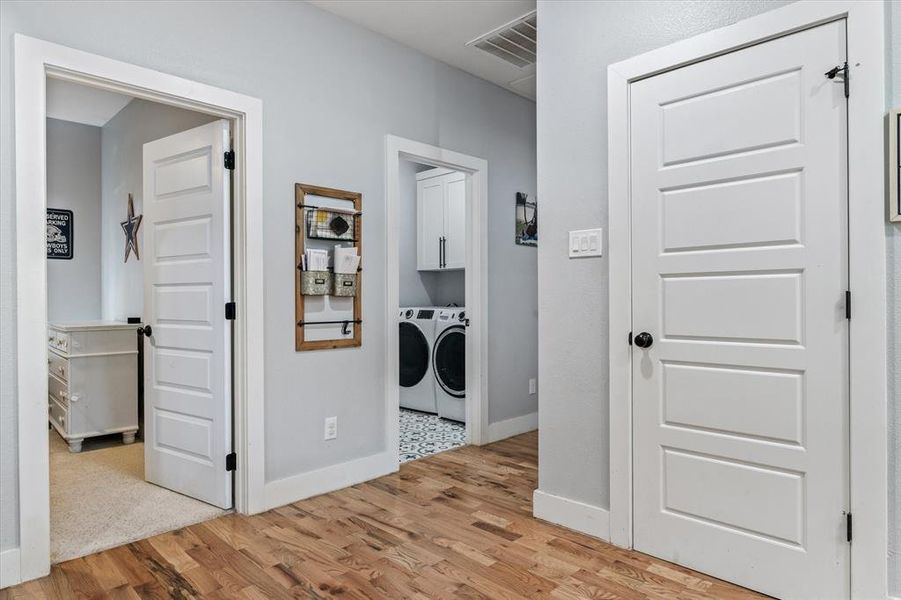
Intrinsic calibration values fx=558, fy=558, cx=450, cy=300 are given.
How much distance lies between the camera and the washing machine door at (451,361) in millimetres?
4492

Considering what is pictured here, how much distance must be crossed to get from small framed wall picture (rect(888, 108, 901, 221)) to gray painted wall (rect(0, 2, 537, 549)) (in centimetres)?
241

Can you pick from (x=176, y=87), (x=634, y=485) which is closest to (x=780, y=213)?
(x=634, y=485)

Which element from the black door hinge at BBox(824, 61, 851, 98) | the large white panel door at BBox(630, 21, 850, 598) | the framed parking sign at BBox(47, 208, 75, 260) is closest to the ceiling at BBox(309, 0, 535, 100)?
the large white panel door at BBox(630, 21, 850, 598)

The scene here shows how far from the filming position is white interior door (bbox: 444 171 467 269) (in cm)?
520

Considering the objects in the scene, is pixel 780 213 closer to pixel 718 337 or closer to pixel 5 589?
pixel 718 337

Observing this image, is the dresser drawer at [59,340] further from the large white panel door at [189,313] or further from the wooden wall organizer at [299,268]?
the wooden wall organizer at [299,268]

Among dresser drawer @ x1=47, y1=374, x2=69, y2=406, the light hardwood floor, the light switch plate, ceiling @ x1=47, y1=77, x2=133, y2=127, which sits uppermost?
ceiling @ x1=47, y1=77, x2=133, y2=127

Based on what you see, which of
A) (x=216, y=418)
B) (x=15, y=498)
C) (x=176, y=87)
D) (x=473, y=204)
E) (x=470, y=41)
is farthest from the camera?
(x=473, y=204)

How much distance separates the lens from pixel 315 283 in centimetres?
300

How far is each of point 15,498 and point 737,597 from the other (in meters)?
2.63

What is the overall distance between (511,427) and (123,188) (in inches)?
148

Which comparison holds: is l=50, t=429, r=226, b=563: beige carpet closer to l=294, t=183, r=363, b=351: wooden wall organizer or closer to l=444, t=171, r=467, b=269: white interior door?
l=294, t=183, r=363, b=351: wooden wall organizer

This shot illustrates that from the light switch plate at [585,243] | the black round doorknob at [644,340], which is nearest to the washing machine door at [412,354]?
the light switch plate at [585,243]

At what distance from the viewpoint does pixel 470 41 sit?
344 centimetres
